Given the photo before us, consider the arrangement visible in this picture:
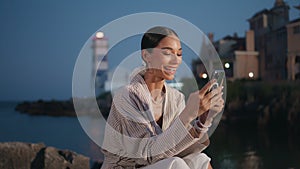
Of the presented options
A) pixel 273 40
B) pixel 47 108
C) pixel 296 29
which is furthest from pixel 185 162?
pixel 47 108

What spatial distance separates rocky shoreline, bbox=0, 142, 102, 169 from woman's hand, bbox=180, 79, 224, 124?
170cm

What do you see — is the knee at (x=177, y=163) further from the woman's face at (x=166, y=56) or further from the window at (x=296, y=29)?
the window at (x=296, y=29)

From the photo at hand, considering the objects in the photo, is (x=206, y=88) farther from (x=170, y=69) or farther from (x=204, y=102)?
(x=170, y=69)

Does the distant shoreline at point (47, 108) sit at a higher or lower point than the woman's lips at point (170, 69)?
lower

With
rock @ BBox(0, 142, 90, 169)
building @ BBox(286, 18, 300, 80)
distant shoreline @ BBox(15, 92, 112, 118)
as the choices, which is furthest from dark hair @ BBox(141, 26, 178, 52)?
distant shoreline @ BBox(15, 92, 112, 118)

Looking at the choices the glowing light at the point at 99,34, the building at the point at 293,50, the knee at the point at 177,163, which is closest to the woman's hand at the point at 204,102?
the knee at the point at 177,163

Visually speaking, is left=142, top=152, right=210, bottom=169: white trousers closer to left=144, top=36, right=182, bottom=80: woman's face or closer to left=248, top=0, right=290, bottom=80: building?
left=144, top=36, right=182, bottom=80: woman's face

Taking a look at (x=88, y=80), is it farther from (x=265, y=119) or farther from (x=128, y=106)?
(x=265, y=119)

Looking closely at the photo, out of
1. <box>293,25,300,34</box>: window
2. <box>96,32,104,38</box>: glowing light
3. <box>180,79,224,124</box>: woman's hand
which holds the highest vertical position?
<box>293,25,300,34</box>: window

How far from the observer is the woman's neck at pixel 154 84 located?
84cm

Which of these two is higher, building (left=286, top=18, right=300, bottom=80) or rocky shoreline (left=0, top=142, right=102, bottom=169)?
building (left=286, top=18, right=300, bottom=80)

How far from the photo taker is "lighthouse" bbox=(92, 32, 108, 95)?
0.93 m

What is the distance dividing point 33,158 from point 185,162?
1.70 meters

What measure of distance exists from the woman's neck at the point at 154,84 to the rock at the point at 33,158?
1.53 m
